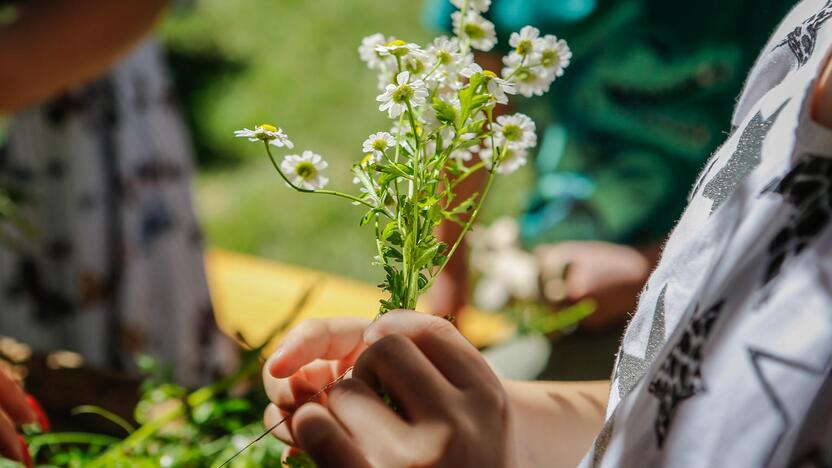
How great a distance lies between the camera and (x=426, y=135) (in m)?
0.44

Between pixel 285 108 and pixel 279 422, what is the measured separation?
2280mm

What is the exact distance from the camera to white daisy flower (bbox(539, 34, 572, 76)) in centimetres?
44

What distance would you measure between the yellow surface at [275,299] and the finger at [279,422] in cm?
80

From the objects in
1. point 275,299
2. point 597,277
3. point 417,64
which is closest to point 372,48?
point 417,64

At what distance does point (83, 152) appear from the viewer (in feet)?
3.93

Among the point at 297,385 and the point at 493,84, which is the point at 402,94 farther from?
the point at 297,385

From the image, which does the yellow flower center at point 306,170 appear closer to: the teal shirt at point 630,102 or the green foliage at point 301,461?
the green foliage at point 301,461

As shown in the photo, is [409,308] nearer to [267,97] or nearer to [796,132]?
[796,132]

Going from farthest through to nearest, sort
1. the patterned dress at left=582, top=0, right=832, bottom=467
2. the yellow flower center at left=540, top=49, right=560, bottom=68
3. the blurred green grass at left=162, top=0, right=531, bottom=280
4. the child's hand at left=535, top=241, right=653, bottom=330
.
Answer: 1. the blurred green grass at left=162, top=0, right=531, bottom=280
2. the child's hand at left=535, top=241, right=653, bottom=330
3. the yellow flower center at left=540, top=49, right=560, bottom=68
4. the patterned dress at left=582, top=0, right=832, bottom=467

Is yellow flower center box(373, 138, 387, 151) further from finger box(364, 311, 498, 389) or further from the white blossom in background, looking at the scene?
the white blossom in background

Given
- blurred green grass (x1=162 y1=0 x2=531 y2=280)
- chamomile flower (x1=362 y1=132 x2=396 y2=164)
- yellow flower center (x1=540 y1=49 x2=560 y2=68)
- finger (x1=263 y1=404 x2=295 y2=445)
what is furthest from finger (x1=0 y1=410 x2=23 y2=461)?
blurred green grass (x1=162 y1=0 x2=531 y2=280)

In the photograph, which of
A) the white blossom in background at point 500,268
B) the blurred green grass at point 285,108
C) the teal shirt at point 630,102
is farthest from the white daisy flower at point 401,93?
the blurred green grass at point 285,108

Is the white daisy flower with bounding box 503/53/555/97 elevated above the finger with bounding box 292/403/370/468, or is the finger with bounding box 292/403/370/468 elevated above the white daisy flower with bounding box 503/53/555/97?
the white daisy flower with bounding box 503/53/555/97

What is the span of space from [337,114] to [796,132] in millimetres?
2220
